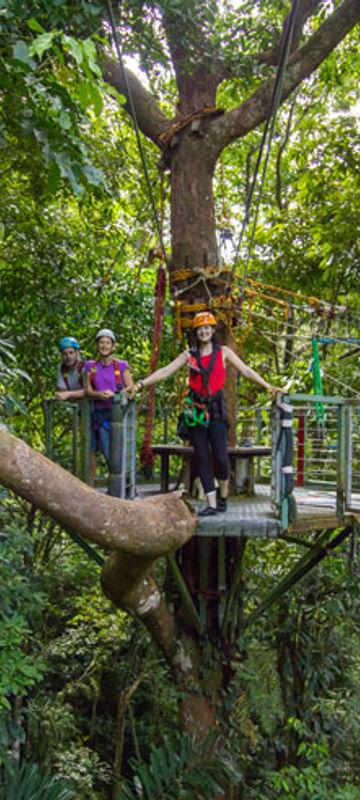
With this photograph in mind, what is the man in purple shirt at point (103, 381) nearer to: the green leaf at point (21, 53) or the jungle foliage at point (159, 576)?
the jungle foliage at point (159, 576)

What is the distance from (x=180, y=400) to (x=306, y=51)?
375 cm

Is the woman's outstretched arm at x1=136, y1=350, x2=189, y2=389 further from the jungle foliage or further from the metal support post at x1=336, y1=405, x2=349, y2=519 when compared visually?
the metal support post at x1=336, y1=405, x2=349, y2=519

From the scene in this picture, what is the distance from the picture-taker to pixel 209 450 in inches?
200

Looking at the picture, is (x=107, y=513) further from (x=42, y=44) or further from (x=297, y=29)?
(x=297, y=29)

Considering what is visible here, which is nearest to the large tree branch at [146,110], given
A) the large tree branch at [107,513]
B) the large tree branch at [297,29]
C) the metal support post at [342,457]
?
the large tree branch at [297,29]

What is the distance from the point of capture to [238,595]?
652 centimetres

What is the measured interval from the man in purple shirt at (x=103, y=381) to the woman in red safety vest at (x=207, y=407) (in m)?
0.57

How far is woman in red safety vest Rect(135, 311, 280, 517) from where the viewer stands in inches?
196

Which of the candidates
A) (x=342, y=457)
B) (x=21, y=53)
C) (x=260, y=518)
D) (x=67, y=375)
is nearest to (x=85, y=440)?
(x=67, y=375)

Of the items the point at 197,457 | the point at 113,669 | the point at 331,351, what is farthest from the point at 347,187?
the point at 113,669

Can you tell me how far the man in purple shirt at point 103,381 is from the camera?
5422mm

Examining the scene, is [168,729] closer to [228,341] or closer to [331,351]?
[228,341]

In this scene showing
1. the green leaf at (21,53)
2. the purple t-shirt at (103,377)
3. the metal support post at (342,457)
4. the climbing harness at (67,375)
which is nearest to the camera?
the green leaf at (21,53)

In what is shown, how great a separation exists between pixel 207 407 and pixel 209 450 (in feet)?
1.16
